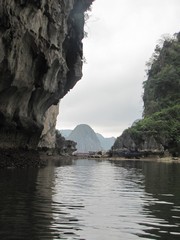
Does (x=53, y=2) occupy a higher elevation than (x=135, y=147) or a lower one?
higher

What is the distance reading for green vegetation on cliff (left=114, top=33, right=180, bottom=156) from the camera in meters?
90.2

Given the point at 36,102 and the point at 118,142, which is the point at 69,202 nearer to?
the point at 36,102

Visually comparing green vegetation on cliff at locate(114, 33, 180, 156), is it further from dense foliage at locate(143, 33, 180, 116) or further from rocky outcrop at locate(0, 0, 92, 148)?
rocky outcrop at locate(0, 0, 92, 148)

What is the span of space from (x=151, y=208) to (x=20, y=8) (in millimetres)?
20069

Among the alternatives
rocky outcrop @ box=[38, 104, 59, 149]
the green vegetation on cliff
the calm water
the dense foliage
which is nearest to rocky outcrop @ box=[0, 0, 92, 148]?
the calm water

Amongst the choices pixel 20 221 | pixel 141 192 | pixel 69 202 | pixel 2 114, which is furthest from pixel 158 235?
pixel 2 114

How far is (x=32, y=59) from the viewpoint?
108 ft

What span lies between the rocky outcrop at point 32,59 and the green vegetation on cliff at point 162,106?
1898 inches

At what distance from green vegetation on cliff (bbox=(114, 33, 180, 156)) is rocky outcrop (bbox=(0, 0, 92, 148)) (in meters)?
48.2

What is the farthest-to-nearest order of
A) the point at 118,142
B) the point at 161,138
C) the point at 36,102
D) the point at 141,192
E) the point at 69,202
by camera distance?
the point at 118,142 < the point at 161,138 < the point at 36,102 < the point at 141,192 < the point at 69,202

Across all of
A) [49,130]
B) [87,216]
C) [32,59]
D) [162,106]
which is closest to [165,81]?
[162,106]

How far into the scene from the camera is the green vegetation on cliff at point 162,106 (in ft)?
296

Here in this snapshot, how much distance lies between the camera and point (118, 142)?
4200 inches

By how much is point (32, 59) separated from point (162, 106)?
76.7 metres
